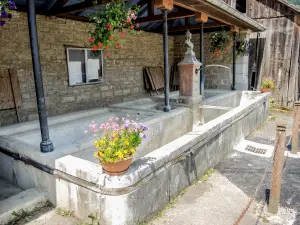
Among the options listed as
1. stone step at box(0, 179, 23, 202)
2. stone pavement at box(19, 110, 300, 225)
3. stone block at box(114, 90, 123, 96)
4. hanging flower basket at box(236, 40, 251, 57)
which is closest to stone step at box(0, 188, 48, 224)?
stone pavement at box(19, 110, 300, 225)

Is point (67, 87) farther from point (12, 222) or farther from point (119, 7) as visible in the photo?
point (12, 222)

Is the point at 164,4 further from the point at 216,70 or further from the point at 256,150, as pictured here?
the point at 216,70

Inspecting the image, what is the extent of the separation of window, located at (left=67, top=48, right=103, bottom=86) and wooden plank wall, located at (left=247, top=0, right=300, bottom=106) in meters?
6.51

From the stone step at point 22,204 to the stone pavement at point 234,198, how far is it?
1405 millimetres

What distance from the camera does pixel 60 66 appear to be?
6.25 metres

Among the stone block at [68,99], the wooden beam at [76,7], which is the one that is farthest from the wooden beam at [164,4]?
the stone block at [68,99]

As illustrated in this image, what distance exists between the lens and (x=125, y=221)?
2514mm

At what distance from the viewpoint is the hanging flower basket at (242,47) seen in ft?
29.6

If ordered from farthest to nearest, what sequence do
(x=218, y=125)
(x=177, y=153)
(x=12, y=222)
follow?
(x=218, y=125)
(x=177, y=153)
(x=12, y=222)

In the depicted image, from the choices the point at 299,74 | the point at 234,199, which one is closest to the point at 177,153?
the point at 234,199

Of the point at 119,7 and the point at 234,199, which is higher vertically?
the point at 119,7

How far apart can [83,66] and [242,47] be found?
582cm

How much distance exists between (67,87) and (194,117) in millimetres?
3427

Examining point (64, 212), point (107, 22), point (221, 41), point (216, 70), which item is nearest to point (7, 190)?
point (64, 212)
